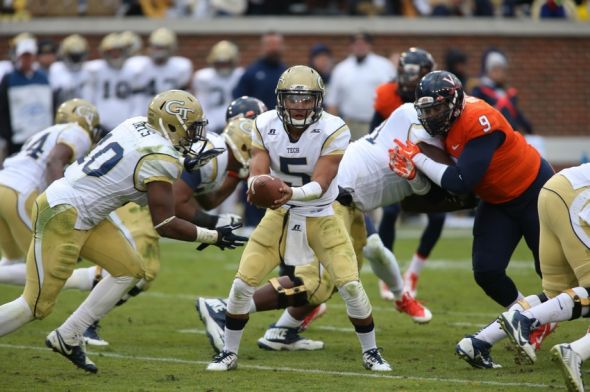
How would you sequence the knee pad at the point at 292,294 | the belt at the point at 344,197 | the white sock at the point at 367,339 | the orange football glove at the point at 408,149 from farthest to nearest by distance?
1. the belt at the point at 344,197
2. the knee pad at the point at 292,294
3. the orange football glove at the point at 408,149
4. the white sock at the point at 367,339

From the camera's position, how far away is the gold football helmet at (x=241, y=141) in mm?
7270

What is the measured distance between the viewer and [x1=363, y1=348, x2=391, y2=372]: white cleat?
20.3 feet

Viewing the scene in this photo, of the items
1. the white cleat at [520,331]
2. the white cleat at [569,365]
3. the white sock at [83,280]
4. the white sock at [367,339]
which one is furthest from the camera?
the white sock at [83,280]

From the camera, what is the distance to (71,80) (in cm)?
1302

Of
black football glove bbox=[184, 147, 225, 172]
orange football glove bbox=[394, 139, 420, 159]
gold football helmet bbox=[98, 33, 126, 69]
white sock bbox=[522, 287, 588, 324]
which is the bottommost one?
gold football helmet bbox=[98, 33, 126, 69]

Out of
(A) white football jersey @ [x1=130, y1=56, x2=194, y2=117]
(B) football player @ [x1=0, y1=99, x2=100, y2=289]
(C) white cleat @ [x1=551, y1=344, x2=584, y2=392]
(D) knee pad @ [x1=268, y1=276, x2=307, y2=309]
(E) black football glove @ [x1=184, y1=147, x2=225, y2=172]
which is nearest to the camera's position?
(C) white cleat @ [x1=551, y1=344, x2=584, y2=392]

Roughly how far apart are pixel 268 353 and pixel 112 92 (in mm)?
6502

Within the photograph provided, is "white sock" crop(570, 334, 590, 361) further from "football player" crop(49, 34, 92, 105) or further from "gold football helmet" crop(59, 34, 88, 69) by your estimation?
"gold football helmet" crop(59, 34, 88, 69)

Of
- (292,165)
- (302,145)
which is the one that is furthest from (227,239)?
(302,145)

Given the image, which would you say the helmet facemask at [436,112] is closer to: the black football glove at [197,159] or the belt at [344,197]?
the belt at [344,197]

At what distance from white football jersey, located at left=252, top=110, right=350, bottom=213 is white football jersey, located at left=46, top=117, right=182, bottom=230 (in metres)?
0.52

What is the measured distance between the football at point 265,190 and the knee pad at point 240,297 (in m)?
0.52

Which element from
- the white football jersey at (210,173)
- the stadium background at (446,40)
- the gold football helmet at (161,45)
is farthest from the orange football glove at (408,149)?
the stadium background at (446,40)

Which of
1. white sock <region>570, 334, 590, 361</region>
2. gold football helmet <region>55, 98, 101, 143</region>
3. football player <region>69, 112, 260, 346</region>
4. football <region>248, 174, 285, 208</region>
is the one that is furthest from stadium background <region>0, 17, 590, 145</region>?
white sock <region>570, 334, 590, 361</region>
